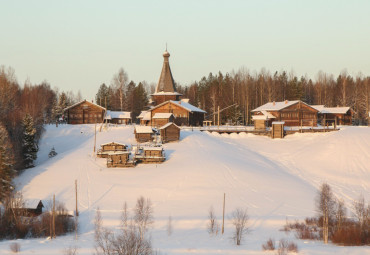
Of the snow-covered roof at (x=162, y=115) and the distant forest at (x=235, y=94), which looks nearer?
the snow-covered roof at (x=162, y=115)

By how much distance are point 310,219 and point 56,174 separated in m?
25.0

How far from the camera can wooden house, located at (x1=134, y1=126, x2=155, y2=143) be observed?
54.6 m

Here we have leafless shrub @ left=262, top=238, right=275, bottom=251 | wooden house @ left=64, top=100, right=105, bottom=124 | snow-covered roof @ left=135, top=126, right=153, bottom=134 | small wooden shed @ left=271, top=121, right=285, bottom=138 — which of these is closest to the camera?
leafless shrub @ left=262, top=238, right=275, bottom=251

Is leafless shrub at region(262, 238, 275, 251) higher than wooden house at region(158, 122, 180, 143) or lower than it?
lower

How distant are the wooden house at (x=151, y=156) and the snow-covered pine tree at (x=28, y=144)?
39.8ft

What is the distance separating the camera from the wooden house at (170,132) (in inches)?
2170

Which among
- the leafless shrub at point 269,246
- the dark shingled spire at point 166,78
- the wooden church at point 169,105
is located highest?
the dark shingled spire at point 166,78

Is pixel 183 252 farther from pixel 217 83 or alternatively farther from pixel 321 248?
pixel 217 83

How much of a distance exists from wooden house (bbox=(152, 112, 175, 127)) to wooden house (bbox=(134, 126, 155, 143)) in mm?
10525

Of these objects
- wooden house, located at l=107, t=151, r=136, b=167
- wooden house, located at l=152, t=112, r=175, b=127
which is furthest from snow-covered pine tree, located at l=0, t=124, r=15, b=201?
wooden house, located at l=152, t=112, r=175, b=127

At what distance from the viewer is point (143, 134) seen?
54.9 meters

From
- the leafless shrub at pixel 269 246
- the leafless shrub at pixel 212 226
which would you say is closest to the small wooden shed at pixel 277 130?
the leafless shrub at pixel 212 226

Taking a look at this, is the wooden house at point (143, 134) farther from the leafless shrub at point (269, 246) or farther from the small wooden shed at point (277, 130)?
the leafless shrub at point (269, 246)

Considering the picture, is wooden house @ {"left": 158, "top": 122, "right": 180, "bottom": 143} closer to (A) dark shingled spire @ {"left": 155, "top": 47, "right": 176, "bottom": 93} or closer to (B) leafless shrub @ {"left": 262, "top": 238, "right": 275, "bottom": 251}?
(A) dark shingled spire @ {"left": 155, "top": 47, "right": 176, "bottom": 93}
